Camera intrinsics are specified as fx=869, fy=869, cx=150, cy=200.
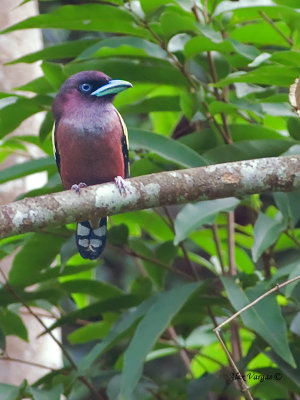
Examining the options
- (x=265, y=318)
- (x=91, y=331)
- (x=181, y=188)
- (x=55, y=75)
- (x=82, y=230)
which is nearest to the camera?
(x=181, y=188)

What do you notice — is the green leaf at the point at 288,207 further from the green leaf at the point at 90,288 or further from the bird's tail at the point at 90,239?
the green leaf at the point at 90,288

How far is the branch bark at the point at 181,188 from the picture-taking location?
7.33ft

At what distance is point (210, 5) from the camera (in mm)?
2926

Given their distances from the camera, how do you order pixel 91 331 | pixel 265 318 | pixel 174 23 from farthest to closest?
pixel 91 331 → pixel 174 23 → pixel 265 318

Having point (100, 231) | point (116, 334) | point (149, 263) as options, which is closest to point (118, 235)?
point (100, 231)

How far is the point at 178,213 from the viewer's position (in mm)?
2836

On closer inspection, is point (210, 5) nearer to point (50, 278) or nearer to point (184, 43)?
point (184, 43)

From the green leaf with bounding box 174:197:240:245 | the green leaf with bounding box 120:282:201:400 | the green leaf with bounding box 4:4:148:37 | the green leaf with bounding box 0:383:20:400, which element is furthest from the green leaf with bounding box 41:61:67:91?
the green leaf with bounding box 0:383:20:400

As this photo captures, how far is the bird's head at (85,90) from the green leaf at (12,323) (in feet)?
2.27

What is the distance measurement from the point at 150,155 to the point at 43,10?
2.51 m

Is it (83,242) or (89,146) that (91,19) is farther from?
(83,242)

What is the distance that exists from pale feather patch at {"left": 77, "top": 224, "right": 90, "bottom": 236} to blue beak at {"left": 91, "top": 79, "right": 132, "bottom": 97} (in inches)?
17.7

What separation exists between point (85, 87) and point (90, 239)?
599 mm

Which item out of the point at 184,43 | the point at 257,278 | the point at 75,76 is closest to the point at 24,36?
the point at 75,76
